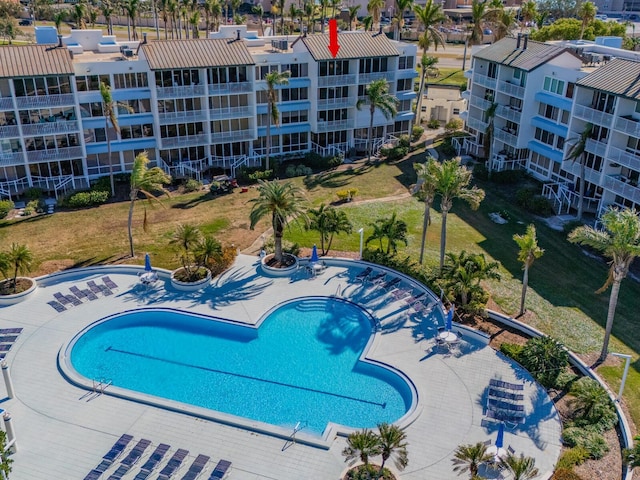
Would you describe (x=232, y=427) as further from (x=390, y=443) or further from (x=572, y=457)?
(x=572, y=457)

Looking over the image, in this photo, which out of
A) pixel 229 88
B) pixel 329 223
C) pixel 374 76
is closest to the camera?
pixel 329 223

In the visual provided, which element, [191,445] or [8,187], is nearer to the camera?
[191,445]

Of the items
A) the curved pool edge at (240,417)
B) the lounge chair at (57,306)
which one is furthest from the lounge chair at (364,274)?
the lounge chair at (57,306)

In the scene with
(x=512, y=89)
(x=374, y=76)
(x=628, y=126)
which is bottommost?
(x=628, y=126)

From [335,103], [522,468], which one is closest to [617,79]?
[335,103]

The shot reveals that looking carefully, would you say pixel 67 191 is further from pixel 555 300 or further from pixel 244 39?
pixel 555 300

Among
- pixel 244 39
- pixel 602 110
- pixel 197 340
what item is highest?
pixel 244 39

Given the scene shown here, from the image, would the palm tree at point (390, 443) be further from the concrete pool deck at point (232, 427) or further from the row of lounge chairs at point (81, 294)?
the row of lounge chairs at point (81, 294)

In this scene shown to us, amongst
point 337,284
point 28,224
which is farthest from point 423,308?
point 28,224
